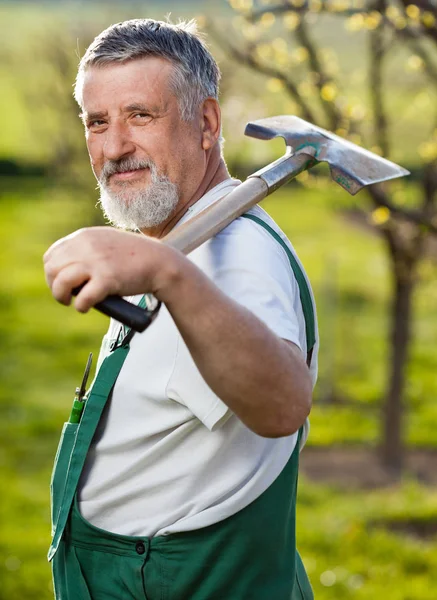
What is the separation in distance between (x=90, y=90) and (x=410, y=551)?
4885 mm

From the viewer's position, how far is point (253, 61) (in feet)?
21.3

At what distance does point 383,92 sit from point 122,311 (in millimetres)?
6547

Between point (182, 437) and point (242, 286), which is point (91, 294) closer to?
point (242, 286)

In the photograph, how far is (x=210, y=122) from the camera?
7.82 feet

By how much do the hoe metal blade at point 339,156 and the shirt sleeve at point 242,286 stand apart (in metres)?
0.53

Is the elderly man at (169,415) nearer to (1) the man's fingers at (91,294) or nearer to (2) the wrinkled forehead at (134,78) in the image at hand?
(2) the wrinkled forehead at (134,78)

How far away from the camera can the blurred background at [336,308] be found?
19.8ft

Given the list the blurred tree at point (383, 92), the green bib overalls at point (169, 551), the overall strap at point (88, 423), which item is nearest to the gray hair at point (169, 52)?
the green bib overalls at point (169, 551)

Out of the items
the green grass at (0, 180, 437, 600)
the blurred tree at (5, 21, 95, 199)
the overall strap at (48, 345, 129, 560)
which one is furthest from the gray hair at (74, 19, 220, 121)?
the blurred tree at (5, 21, 95, 199)

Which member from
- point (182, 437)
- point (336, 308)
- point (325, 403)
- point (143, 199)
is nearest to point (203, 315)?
point (182, 437)

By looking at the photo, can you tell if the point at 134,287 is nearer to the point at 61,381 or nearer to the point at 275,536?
the point at 275,536

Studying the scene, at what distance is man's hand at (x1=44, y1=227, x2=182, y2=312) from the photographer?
1.64 meters

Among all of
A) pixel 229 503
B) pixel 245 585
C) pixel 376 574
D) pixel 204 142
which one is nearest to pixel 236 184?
pixel 204 142

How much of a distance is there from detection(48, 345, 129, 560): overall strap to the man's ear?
55 cm
